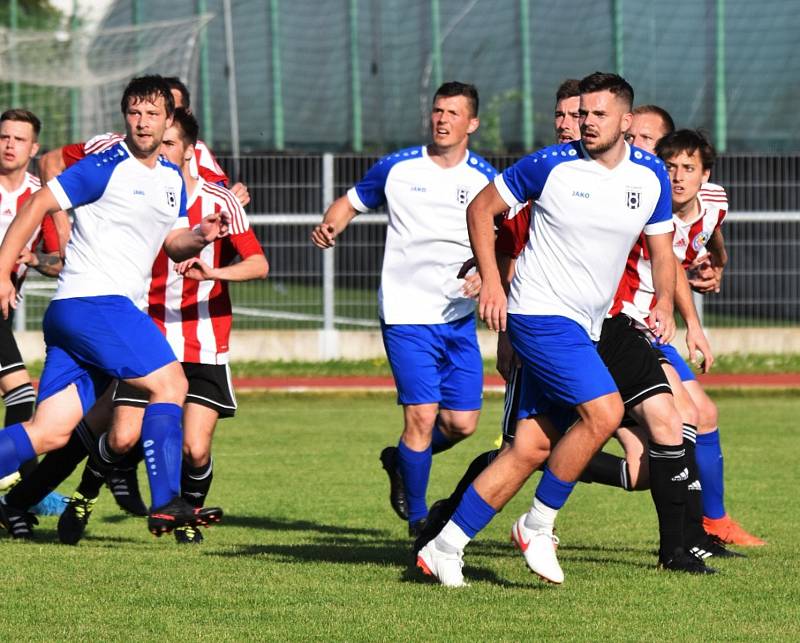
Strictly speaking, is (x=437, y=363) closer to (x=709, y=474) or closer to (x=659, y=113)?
(x=709, y=474)

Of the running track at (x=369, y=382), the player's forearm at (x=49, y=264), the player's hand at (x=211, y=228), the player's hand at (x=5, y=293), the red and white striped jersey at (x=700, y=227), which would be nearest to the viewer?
the player's hand at (x=5, y=293)

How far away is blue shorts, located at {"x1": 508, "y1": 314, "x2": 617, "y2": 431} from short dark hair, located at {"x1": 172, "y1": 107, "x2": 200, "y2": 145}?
2473 mm

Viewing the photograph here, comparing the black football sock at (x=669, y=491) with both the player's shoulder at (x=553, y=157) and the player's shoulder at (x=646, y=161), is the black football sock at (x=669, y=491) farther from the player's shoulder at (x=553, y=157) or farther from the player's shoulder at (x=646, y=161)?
the player's shoulder at (x=553, y=157)

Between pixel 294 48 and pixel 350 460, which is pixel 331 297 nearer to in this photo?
pixel 350 460

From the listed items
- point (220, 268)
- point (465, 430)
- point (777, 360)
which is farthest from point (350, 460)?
point (777, 360)

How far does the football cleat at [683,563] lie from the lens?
6.63 metres

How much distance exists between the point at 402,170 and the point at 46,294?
33.9ft

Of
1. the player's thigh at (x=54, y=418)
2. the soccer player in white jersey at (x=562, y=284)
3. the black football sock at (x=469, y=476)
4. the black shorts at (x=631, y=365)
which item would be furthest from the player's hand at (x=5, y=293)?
the black shorts at (x=631, y=365)

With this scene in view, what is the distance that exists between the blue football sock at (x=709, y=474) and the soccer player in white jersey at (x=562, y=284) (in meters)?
1.66

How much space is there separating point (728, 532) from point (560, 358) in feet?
6.79

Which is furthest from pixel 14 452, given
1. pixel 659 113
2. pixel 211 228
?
pixel 659 113

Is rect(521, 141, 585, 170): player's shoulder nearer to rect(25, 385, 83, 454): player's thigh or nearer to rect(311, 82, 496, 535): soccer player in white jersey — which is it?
rect(311, 82, 496, 535): soccer player in white jersey

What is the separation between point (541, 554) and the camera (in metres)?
6.11

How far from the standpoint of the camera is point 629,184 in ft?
20.6
